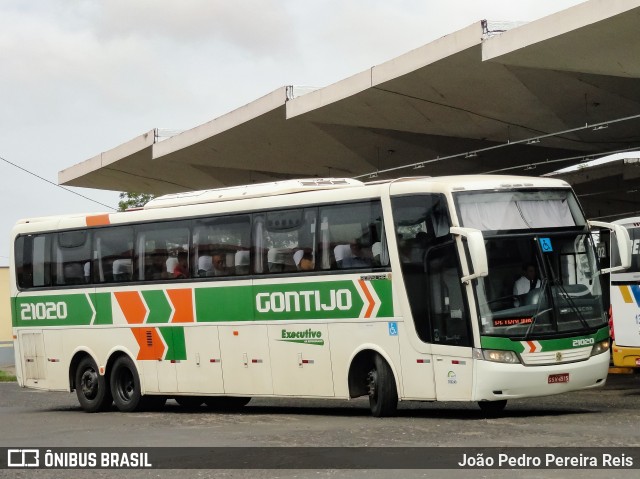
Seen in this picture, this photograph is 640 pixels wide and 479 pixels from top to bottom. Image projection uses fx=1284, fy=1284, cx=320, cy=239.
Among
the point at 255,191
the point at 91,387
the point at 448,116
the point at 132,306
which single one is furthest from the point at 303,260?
the point at 448,116

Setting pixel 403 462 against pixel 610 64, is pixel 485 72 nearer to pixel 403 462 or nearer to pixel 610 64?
pixel 610 64

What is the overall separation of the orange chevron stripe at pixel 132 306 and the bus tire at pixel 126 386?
750 mm

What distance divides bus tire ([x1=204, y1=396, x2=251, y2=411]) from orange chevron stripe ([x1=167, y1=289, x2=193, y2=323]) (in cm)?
202

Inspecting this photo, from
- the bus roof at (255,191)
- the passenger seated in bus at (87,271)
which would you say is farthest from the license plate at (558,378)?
the passenger seated in bus at (87,271)

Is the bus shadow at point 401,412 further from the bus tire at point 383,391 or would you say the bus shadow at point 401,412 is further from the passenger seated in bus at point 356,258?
the passenger seated in bus at point 356,258

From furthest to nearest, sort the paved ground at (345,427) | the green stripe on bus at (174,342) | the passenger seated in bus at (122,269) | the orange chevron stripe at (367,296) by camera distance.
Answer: the passenger seated in bus at (122,269) → the green stripe on bus at (174,342) → the orange chevron stripe at (367,296) → the paved ground at (345,427)

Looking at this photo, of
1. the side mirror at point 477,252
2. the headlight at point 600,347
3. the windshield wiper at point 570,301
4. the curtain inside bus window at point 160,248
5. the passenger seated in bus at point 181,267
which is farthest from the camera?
the curtain inside bus window at point 160,248

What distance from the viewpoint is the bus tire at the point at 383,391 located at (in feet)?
53.9

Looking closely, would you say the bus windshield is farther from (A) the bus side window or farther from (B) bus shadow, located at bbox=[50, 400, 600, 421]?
(B) bus shadow, located at bbox=[50, 400, 600, 421]

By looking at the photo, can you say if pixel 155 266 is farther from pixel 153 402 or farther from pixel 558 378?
pixel 558 378

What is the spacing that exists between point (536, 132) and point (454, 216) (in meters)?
15.9

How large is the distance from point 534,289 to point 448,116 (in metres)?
14.5

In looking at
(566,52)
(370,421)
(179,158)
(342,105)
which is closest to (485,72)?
(566,52)

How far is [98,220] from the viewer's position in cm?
2070
